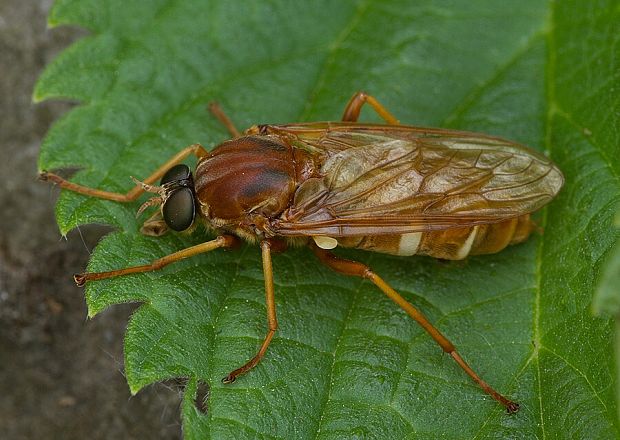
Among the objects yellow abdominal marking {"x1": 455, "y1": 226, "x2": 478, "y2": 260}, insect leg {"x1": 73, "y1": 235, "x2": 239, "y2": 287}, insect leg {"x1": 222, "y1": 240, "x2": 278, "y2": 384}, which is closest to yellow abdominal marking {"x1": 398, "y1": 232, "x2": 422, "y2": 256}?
yellow abdominal marking {"x1": 455, "y1": 226, "x2": 478, "y2": 260}

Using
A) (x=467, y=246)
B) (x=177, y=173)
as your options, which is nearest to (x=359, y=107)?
(x=467, y=246)

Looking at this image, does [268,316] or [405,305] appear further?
[405,305]

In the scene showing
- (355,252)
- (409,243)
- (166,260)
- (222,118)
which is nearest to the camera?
(166,260)

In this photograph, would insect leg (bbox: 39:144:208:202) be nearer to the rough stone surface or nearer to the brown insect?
the brown insect

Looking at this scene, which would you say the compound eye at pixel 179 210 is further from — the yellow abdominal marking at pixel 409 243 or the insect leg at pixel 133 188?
the yellow abdominal marking at pixel 409 243

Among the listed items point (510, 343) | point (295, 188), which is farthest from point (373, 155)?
point (510, 343)

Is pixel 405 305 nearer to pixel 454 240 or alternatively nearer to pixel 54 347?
pixel 454 240

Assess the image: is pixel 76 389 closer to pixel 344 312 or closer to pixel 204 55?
pixel 344 312
